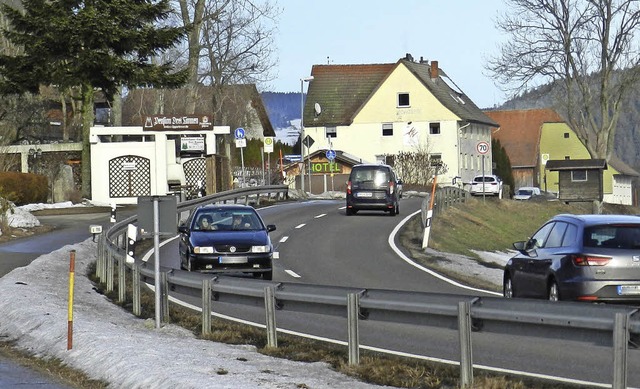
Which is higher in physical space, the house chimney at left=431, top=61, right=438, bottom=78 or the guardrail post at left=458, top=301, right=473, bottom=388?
the house chimney at left=431, top=61, right=438, bottom=78

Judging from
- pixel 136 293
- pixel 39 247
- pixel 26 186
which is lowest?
pixel 39 247

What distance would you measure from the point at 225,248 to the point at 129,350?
34.7ft

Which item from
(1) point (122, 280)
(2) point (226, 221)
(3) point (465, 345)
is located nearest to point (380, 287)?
(2) point (226, 221)

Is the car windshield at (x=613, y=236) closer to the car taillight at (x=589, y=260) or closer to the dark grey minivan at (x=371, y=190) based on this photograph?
the car taillight at (x=589, y=260)

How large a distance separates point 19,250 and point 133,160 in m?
24.6

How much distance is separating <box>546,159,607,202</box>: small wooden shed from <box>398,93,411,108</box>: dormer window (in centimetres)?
2863

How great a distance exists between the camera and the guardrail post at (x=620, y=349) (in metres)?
8.80

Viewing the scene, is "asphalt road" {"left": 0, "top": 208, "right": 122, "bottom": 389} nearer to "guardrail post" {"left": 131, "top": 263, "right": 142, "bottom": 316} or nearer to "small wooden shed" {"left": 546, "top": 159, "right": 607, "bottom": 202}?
"guardrail post" {"left": 131, "top": 263, "right": 142, "bottom": 316}

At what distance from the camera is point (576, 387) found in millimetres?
9852

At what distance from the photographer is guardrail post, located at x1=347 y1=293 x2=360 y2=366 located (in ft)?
39.1

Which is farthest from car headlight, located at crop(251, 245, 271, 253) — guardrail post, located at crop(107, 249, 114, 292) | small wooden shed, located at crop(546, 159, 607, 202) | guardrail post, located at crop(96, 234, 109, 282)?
small wooden shed, located at crop(546, 159, 607, 202)

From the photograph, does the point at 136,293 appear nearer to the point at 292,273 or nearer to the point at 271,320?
the point at 271,320

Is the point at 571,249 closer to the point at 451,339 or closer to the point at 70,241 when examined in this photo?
the point at 451,339

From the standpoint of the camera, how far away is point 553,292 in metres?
15.5
